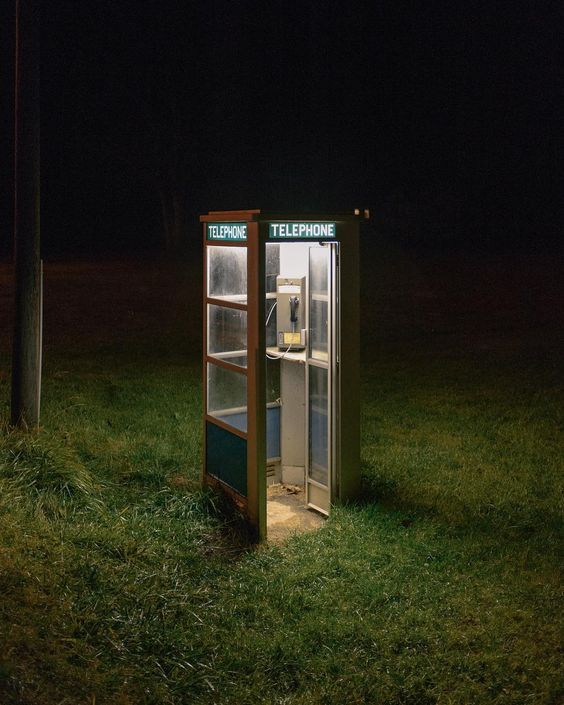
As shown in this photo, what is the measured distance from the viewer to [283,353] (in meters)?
7.78

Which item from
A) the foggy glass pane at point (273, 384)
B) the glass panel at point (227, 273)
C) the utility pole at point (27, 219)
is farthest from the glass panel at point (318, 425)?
the utility pole at point (27, 219)

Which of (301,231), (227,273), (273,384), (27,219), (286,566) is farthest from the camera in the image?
(273,384)

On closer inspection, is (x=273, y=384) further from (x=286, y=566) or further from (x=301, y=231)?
(x=286, y=566)

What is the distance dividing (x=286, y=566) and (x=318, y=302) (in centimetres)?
217

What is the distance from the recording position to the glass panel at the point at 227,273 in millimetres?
6953

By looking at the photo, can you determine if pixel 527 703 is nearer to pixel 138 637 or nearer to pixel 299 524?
pixel 138 637

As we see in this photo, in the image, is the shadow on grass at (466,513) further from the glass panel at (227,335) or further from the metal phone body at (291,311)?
the glass panel at (227,335)

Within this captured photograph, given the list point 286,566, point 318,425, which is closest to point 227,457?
point 318,425

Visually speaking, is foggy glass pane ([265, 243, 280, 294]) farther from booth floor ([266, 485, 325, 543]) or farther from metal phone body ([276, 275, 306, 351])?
booth floor ([266, 485, 325, 543])

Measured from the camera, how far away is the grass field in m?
4.61

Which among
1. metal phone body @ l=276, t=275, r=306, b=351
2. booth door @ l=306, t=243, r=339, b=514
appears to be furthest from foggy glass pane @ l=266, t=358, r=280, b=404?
booth door @ l=306, t=243, r=339, b=514

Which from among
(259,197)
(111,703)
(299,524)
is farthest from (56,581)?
(259,197)

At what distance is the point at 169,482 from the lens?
7699 mm

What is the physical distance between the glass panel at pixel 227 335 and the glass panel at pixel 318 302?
58cm
